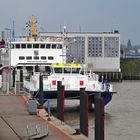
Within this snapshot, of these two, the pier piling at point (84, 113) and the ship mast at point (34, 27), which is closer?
the pier piling at point (84, 113)

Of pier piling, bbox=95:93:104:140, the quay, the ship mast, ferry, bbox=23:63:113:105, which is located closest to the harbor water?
ferry, bbox=23:63:113:105

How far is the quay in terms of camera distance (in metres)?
20.0

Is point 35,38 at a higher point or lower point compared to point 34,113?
higher

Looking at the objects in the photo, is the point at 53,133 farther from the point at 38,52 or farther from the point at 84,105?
the point at 38,52

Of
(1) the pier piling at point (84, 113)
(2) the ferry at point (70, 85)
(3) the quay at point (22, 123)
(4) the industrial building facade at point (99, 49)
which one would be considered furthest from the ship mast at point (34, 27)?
(4) the industrial building facade at point (99, 49)

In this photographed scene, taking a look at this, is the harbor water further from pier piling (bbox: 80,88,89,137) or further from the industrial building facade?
the industrial building facade

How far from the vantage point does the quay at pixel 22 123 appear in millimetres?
19969

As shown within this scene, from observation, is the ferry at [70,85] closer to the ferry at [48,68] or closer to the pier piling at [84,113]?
the ferry at [48,68]

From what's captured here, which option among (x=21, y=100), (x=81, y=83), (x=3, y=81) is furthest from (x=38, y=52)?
(x=21, y=100)

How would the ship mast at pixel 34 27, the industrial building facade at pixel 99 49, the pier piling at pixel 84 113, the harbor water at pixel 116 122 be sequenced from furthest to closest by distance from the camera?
the industrial building facade at pixel 99 49, the ship mast at pixel 34 27, the harbor water at pixel 116 122, the pier piling at pixel 84 113

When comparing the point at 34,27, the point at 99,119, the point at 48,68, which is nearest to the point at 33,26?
the point at 34,27

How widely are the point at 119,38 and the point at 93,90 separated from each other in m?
115

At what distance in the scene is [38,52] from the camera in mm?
48906

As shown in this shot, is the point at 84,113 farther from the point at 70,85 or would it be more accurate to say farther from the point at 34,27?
the point at 34,27
